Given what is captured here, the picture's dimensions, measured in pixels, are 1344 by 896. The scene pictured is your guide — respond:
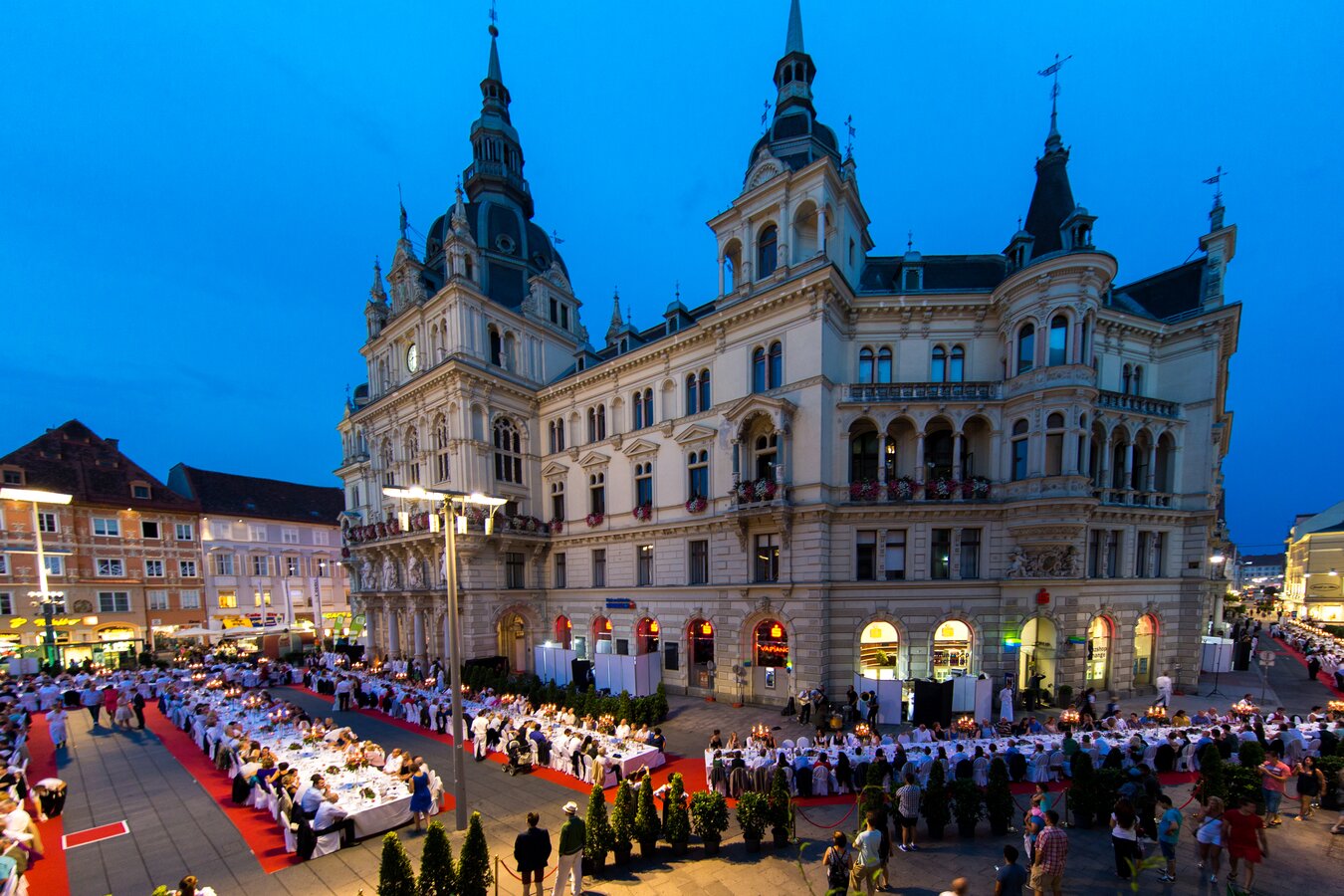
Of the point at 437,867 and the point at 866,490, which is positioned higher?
the point at 866,490

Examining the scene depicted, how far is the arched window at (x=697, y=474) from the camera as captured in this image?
2569 cm

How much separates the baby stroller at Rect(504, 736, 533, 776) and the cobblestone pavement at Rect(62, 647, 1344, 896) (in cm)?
34

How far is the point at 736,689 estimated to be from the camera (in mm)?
23250

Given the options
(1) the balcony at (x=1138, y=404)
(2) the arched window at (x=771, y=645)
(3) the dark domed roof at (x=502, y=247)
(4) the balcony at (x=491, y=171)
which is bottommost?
(2) the arched window at (x=771, y=645)

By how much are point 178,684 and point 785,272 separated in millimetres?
34137

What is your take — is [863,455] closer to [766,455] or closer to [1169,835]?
[766,455]

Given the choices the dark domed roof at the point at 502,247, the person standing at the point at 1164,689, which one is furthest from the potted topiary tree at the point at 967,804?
the dark domed roof at the point at 502,247

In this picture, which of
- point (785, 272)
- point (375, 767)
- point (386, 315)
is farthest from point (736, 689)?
point (386, 315)

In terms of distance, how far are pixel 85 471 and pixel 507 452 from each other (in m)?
36.0

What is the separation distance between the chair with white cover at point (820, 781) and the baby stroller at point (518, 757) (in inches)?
339

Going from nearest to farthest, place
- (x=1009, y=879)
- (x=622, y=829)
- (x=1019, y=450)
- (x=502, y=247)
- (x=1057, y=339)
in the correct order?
(x=1009, y=879)
(x=622, y=829)
(x=1057, y=339)
(x=1019, y=450)
(x=502, y=247)

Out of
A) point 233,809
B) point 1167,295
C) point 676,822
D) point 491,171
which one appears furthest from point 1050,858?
point 491,171

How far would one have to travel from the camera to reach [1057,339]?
2055cm

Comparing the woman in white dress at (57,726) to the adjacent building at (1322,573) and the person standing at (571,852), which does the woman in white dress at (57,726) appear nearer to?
the person standing at (571,852)
